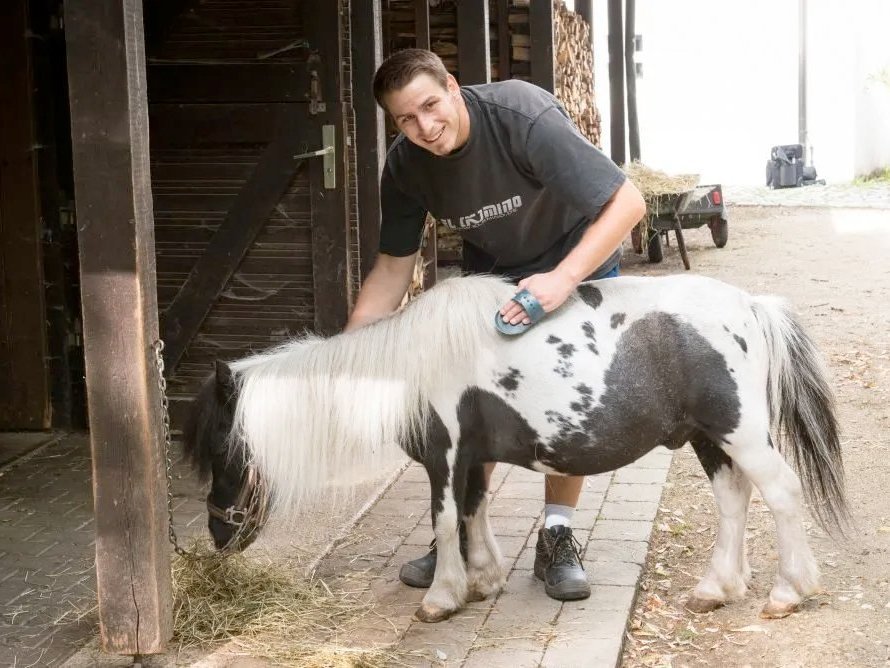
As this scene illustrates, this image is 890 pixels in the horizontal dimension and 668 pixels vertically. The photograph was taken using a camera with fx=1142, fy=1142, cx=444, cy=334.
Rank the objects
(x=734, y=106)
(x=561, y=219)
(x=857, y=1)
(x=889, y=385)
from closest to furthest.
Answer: (x=561, y=219) < (x=889, y=385) < (x=857, y=1) < (x=734, y=106)

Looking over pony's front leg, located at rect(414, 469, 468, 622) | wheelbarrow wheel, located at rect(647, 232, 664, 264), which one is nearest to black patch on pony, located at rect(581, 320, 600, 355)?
pony's front leg, located at rect(414, 469, 468, 622)

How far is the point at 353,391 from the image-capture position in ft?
11.4

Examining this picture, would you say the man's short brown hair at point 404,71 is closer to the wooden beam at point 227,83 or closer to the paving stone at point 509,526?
the paving stone at point 509,526

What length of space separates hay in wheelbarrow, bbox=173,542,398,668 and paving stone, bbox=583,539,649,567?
91cm

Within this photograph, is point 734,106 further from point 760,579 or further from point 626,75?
point 760,579

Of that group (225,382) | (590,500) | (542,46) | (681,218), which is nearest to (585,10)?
(681,218)

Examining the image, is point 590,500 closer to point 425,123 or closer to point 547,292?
point 547,292

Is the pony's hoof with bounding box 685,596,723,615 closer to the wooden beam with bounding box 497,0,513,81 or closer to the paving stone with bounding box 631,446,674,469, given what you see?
the paving stone with bounding box 631,446,674,469

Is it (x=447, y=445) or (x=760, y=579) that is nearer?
(x=447, y=445)

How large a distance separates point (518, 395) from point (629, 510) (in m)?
1.44

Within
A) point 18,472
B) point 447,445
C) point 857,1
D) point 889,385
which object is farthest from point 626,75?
point 447,445

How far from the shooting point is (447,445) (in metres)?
3.58

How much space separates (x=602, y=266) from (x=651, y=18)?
1880 cm

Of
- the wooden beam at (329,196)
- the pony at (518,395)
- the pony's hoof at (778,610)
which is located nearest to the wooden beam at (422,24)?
the wooden beam at (329,196)
